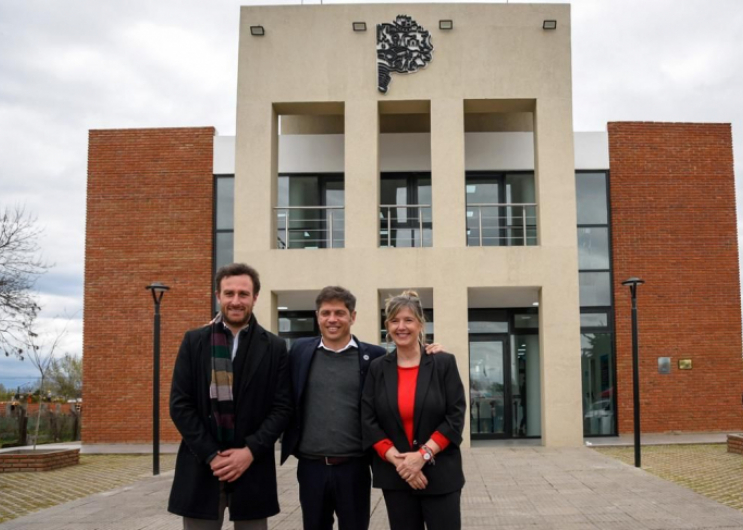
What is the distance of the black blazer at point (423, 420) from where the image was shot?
160 inches

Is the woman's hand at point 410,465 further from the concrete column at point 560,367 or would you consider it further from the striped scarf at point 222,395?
the concrete column at point 560,367

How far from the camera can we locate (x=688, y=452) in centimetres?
1273

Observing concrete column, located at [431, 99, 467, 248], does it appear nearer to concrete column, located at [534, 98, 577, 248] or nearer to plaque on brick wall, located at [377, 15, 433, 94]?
plaque on brick wall, located at [377, 15, 433, 94]

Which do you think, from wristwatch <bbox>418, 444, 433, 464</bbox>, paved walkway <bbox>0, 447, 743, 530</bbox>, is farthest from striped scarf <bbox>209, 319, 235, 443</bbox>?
paved walkway <bbox>0, 447, 743, 530</bbox>

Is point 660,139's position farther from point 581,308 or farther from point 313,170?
point 313,170

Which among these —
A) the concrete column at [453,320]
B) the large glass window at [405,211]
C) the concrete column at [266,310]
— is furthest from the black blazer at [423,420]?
the large glass window at [405,211]

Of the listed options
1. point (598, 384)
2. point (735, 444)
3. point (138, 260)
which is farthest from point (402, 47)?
point (735, 444)

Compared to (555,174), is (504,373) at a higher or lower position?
lower

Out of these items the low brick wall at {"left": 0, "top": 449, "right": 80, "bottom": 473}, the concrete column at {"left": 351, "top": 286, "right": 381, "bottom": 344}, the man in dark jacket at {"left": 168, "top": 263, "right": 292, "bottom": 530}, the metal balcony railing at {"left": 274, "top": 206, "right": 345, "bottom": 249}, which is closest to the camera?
the man in dark jacket at {"left": 168, "top": 263, "right": 292, "bottom": 530}

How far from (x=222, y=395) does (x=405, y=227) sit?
11.8 m

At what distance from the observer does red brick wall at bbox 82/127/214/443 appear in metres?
15.6

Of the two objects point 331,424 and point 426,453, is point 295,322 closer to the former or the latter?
point 331,424

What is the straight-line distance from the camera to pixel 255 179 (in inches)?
549

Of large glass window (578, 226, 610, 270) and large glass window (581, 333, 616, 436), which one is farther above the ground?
large glass window (578, 226, 610, 270)
